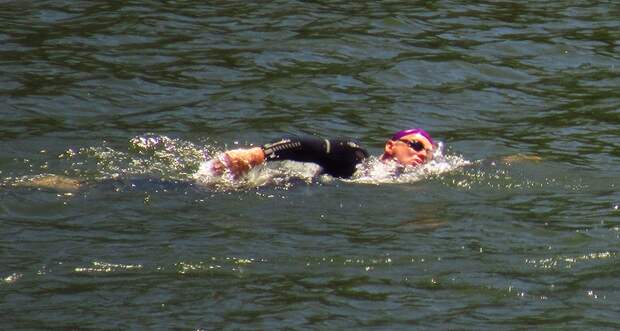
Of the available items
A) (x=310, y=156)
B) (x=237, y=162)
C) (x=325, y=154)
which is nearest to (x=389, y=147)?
(x=325, y=154)

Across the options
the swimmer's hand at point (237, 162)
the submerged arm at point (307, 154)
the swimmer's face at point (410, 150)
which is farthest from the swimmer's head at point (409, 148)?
the swimmer's hand at point (237, 162)

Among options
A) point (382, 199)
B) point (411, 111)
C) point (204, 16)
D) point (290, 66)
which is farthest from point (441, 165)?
point (204, 16)

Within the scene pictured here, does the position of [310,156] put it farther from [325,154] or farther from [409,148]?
[409,148]

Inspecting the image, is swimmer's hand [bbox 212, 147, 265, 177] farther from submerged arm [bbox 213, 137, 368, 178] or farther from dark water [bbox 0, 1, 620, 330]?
dark water [bbox 0, 1, 620, 330]

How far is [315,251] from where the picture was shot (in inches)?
373

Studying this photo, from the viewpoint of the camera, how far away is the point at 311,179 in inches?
462

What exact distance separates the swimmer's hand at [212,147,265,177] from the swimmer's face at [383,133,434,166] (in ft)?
4.55

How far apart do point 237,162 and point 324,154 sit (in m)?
0.83

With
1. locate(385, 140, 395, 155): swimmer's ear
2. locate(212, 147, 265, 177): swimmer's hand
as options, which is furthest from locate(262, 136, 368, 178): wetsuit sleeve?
locate(385, 140, 395, 155): swimmer's ear

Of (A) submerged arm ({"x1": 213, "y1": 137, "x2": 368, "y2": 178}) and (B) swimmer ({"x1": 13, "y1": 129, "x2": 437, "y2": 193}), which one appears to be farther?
(A) submerged arm ({"x1": 213, "y1": 137, "x2": 368, "y2": 178})

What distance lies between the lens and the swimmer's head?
1241 centimetres

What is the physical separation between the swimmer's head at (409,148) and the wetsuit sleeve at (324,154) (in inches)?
18.7

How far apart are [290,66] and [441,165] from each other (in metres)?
4.31

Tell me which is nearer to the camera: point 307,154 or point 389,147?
point 307,154
